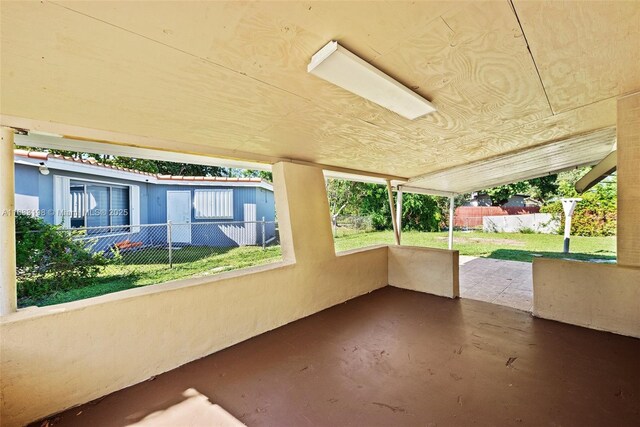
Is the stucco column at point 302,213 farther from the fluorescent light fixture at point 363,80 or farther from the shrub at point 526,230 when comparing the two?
the shrub at point 526,230

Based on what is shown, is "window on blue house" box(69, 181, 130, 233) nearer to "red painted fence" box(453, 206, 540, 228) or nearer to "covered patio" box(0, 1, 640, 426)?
"covered patio" box(0, 1, 640, 426)

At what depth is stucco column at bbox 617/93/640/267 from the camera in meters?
2.52

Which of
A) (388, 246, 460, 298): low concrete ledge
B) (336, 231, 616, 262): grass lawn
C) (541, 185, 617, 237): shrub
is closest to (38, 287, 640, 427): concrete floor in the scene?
(388, 246, 460, 298): low concrete ledge

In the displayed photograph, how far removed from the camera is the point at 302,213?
367 cm

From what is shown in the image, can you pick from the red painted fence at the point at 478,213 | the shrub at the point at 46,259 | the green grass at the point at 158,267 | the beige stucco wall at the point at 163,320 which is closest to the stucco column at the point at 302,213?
the beige stucco wall at the point at 163,320

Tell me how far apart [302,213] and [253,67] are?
236 centimetres

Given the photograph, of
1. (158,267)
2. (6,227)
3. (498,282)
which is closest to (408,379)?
(6,227)

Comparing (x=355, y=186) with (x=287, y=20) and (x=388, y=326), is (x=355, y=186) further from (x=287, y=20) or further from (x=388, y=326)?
(x=287, y=20)

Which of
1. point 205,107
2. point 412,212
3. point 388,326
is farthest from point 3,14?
point 412,212

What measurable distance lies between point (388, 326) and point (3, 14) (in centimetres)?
379

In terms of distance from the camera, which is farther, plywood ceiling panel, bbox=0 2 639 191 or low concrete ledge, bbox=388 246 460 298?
low concrete ledge, bbox=388 246 460 298

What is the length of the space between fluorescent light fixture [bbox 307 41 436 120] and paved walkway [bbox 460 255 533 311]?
373 cm

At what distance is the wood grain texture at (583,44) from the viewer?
125 centimetres

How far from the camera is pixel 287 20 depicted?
1.18 meters
